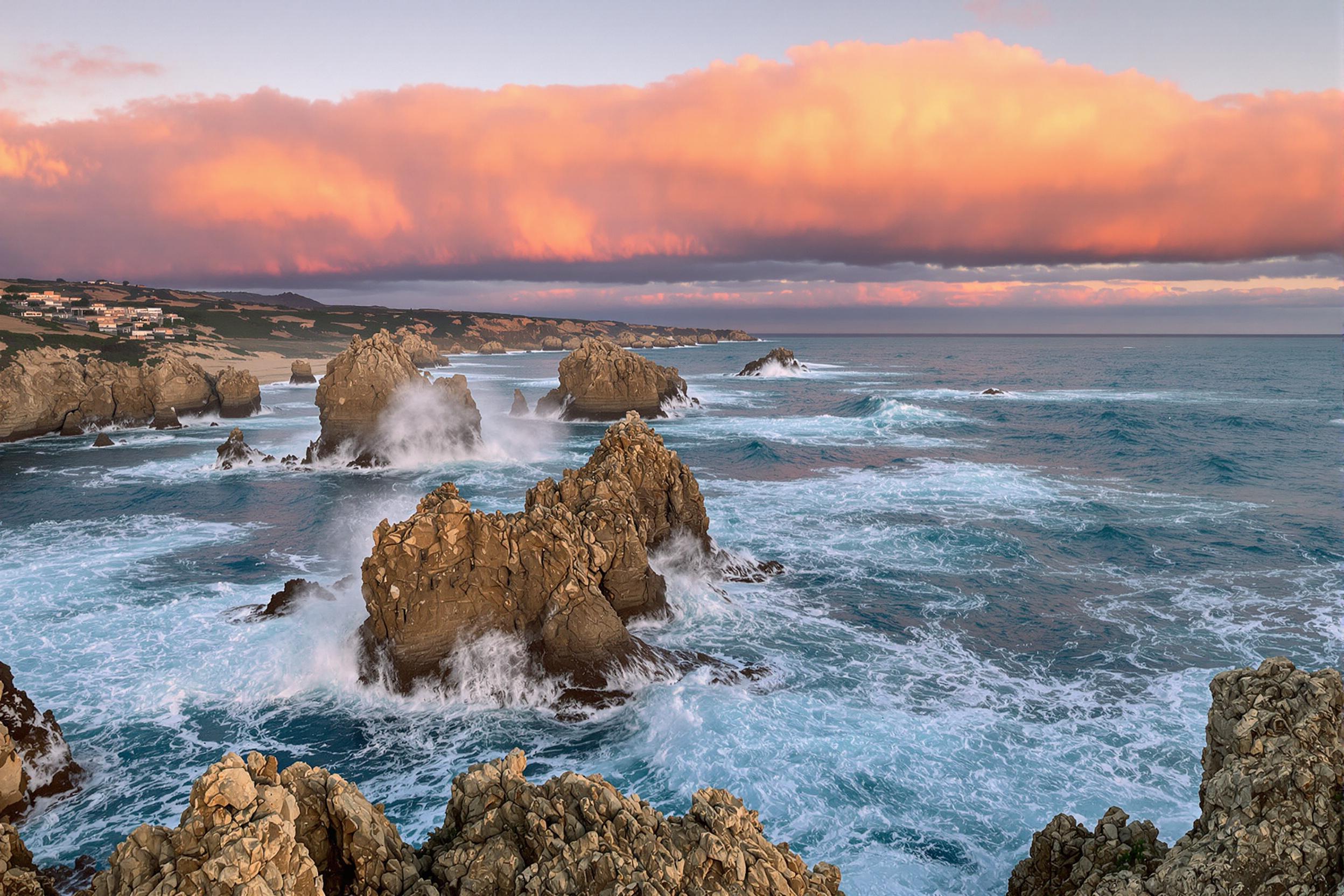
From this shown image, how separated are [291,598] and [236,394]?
5310 cm

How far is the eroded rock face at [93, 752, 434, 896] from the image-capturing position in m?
5.80

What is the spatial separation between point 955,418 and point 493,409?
136 ft

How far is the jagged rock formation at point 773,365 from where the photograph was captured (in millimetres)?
124688

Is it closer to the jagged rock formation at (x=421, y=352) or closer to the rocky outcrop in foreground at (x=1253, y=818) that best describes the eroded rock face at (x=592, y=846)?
the rocky outcrop in foreground at (x=1253, y=818)

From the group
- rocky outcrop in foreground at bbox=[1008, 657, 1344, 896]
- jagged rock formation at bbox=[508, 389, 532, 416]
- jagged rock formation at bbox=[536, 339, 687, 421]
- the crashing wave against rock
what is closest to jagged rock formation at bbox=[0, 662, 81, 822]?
the crashing wave against rock

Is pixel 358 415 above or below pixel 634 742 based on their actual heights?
above

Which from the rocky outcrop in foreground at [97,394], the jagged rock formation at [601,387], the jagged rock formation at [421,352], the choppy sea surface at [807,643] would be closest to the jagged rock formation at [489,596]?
the choppy sea surface at [807,643]

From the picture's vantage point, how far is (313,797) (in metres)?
7.45

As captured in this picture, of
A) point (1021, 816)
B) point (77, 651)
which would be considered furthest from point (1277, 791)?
point (77, 651)

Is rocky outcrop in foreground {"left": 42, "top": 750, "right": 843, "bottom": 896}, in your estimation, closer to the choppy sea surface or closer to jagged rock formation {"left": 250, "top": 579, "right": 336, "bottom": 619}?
the choppy sea surface

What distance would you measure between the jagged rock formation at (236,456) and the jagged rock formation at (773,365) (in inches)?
3451

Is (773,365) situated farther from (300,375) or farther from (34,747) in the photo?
(34,747)

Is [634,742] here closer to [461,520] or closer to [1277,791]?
[461,520]

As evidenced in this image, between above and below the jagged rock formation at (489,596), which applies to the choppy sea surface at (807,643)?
below
